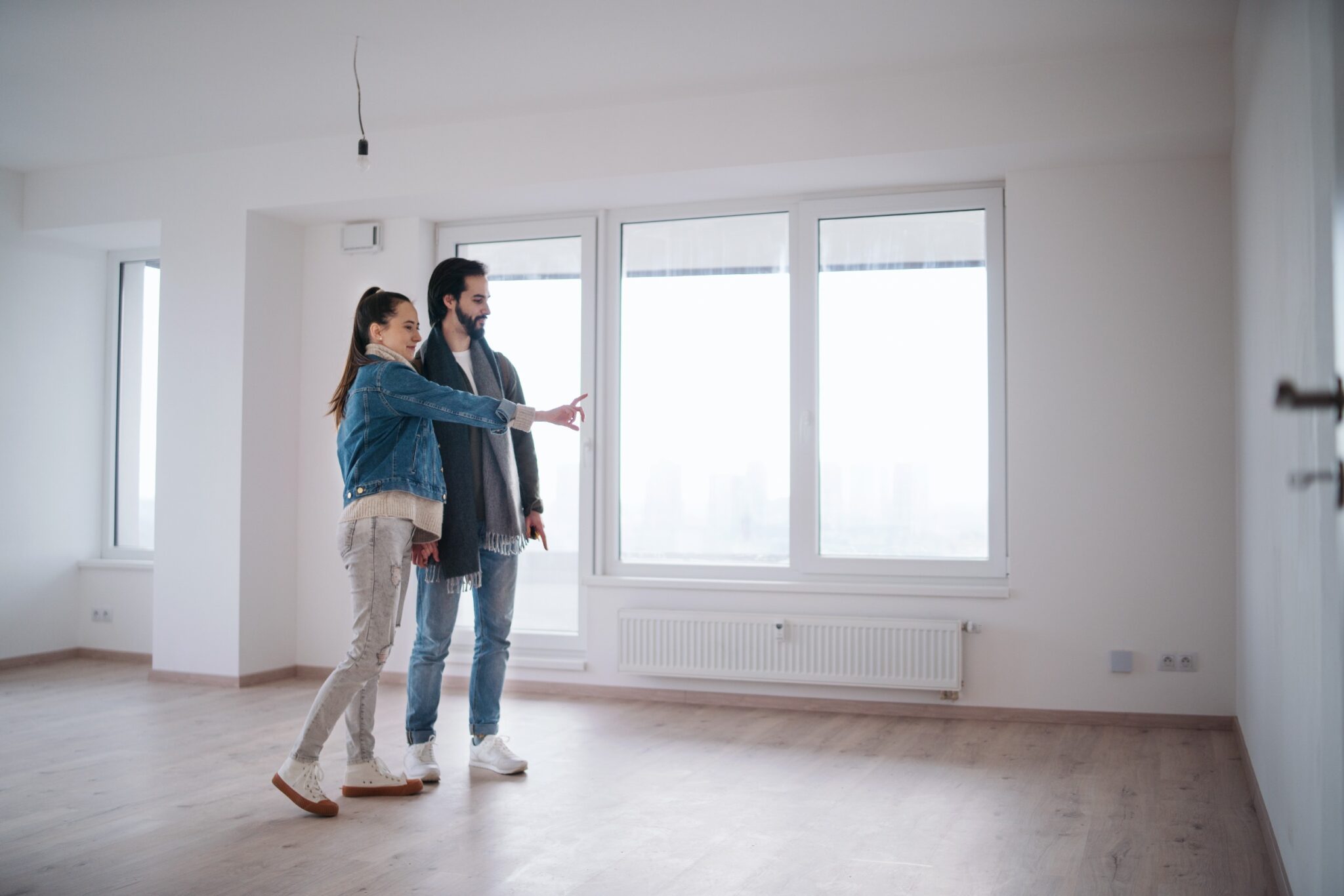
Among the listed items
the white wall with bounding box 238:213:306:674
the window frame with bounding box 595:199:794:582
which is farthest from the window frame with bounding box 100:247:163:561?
the window frame with bounding box 595:199:794:582

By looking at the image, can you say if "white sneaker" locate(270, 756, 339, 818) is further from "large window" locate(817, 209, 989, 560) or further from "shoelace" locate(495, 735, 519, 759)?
"large window" locate(817, 209, 989, 560)

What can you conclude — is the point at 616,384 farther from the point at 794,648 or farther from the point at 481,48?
the point at 481,48

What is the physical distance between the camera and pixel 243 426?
17.4 ft

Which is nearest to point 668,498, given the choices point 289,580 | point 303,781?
point 289,580

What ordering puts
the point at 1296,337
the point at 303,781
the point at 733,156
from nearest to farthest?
the point at 1296,337
the point at 303,781
the point at 733,156

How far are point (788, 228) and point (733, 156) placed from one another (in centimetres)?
57

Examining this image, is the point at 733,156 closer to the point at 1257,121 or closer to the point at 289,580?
the point at 1257,121

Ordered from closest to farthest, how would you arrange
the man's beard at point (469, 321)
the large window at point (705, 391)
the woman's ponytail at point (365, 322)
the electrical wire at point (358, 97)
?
the woman's ponytail at point (365, 322)
the man's beard at point (469, 321)
the electrical wire at point (358, 97)
the large window at point (705, 391)

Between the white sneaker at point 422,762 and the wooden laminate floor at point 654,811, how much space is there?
0.05 meters

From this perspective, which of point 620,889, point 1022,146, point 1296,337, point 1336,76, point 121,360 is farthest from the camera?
point 121,360

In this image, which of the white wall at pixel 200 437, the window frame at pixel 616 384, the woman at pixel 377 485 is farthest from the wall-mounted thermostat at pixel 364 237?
the woman at pixel 377 485

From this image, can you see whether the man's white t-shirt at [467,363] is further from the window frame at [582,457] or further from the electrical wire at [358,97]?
the window frame at [582,457]

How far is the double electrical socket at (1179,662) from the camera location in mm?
4219

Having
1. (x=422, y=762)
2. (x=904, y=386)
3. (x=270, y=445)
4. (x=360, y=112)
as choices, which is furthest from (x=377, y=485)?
(x=270, y=445)
